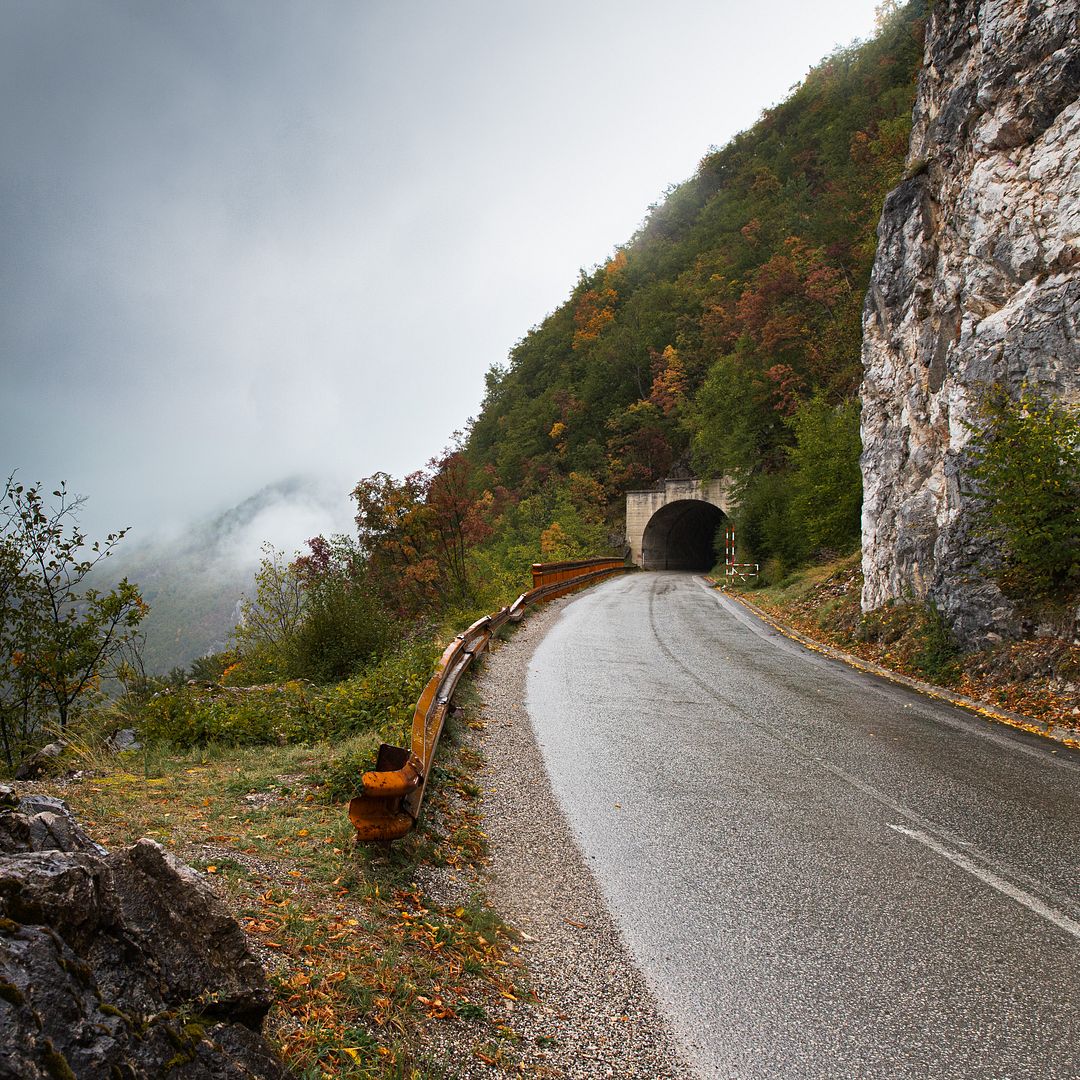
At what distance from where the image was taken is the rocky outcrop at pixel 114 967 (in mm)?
1438

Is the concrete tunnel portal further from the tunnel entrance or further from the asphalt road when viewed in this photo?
the asphalt road

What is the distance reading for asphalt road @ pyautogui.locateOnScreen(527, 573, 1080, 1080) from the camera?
9.09 feet

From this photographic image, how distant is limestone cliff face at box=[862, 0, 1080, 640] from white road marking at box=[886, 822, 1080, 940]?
18.3 feet

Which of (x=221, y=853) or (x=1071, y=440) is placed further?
(x=1071, y=440)

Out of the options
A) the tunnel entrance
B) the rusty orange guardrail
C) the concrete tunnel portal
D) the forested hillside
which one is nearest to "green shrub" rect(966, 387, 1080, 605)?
the rusty orange guardrail

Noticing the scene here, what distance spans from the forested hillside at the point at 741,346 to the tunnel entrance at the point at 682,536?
3.11 meters

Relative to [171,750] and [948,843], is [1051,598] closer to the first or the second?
[948,843]

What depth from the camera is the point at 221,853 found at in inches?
138

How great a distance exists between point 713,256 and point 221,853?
58554mm

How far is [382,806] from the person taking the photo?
12.8 ft

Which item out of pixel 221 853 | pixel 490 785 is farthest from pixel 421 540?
pixel 221 853

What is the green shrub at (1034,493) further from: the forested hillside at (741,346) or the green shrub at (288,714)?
the forested hillside at (741,346)

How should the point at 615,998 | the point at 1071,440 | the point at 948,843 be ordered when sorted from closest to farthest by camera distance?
the point at 615,998 → the point at 948,843 → the point at 1071,440

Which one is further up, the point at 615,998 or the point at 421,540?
the point at 421,540
